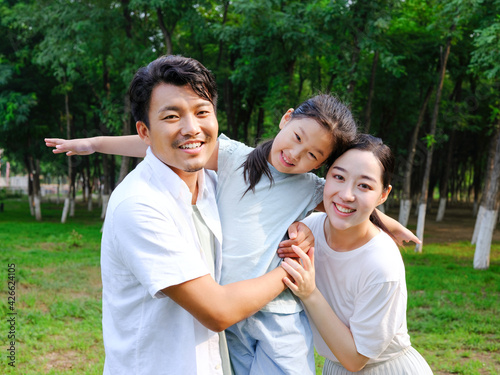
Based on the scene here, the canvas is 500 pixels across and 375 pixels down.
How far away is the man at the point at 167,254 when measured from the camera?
1.67 metres

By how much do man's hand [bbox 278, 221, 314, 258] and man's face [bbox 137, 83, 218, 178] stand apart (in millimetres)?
583

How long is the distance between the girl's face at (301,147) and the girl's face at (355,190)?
0.15m

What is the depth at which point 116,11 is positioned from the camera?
622 inches

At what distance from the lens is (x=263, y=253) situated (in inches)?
85.6

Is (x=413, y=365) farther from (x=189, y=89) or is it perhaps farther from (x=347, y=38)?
(x=347, y=38)

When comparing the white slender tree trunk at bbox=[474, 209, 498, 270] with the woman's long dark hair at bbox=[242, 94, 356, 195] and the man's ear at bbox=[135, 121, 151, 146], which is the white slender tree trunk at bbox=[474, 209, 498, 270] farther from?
the man's ear at bbox=[135, 121, 151, 146]

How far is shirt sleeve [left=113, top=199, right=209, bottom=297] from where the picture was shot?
5.40ft

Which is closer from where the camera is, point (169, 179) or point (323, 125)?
point (169, 179)

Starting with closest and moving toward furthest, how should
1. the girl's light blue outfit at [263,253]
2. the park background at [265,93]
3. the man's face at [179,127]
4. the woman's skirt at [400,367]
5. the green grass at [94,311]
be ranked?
the man's face at [179,127]
the girl's light blue outfit at [263,253]
the woman's skirt at [400,367]
the green grass at [94,311]
the park background at [265,93]

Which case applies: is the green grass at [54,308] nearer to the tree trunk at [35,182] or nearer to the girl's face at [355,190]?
the girl's face at [355,190]

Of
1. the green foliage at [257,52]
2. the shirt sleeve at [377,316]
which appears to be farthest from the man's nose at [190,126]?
the green foliage at [257,52]

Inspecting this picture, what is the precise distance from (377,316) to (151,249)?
1153 mm

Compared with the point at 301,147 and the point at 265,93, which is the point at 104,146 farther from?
the point at 265,93

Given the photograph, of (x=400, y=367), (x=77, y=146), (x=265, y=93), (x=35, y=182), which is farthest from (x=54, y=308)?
(x=35, y=182)
